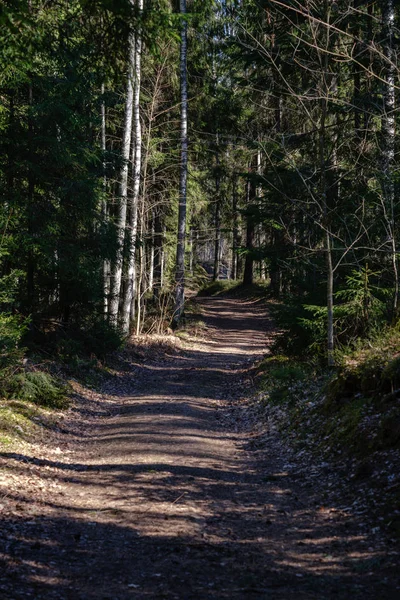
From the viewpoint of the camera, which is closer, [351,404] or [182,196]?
[351,404]

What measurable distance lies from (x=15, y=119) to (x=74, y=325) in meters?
5.32

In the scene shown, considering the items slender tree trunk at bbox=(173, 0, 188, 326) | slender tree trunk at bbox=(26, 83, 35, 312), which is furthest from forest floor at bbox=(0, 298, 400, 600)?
slender tree trunk at bbox=(173, 0, 188, 326)

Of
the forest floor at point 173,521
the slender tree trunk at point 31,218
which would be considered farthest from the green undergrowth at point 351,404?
the slender tree trunk at point 31,218

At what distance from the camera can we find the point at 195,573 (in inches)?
183

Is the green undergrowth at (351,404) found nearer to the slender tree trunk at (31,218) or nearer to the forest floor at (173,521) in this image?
the forest floor at (173,521)

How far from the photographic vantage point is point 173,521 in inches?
229

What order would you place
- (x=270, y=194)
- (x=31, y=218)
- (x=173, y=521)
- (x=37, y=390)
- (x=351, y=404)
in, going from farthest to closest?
(x=270, y=194) → (x=31, y=218) → (x=37, y=390) → (x=351, y=404) → (x=173, y=521)

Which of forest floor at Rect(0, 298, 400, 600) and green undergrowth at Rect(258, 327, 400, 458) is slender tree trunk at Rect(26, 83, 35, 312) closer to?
forest floor at Rect(0, 298, 400, 600)

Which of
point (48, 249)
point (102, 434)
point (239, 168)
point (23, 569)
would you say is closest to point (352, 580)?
point (23, 569)

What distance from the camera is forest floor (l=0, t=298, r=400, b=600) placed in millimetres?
4477

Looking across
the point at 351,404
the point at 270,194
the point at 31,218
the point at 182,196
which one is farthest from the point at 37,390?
the point at 182,196

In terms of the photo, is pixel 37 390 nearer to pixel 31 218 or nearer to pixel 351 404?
pixel 31 218

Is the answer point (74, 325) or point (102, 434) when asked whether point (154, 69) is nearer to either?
point (74, 325)

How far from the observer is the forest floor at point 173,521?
4477 millimetres
